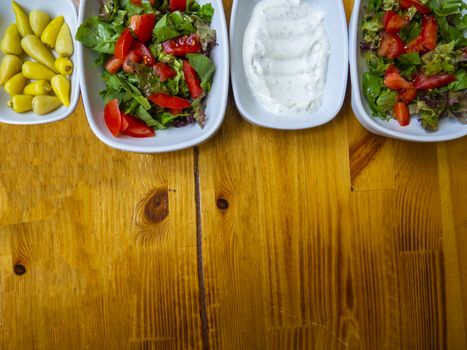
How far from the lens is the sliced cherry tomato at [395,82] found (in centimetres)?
91

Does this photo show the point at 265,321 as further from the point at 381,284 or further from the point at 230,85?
the point at 230,85

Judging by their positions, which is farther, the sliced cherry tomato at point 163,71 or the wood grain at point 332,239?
the wood grain at point 332,239

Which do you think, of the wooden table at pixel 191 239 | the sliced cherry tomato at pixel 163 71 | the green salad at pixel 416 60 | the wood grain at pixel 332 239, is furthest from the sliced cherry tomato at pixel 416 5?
the sliced cherry tomato at pixel 163 71

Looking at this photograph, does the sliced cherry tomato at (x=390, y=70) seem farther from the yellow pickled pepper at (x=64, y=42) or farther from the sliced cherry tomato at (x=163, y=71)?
the yellow pickled pepper at (x=64, y=42)

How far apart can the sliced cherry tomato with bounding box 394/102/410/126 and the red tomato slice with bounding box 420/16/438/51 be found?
0.14 metres

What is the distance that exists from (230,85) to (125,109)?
0.24m

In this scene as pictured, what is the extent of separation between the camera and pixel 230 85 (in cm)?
94

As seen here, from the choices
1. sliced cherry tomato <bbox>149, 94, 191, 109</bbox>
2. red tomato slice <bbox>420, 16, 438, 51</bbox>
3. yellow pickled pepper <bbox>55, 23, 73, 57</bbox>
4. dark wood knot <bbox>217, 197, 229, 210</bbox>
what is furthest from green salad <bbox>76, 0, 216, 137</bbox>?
red tomato slice <bbox>420, 16, 438, 51</bbox>

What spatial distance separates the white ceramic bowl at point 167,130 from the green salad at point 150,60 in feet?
0.05

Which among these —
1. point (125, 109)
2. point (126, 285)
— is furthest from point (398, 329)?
point (125, 109)

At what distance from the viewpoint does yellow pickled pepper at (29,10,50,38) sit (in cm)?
96

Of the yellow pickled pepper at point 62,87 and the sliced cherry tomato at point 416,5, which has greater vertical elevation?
the sliced cherry tomato at point 416,5

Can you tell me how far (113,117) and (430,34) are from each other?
0.72m

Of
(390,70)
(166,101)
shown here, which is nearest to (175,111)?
(166,101)
